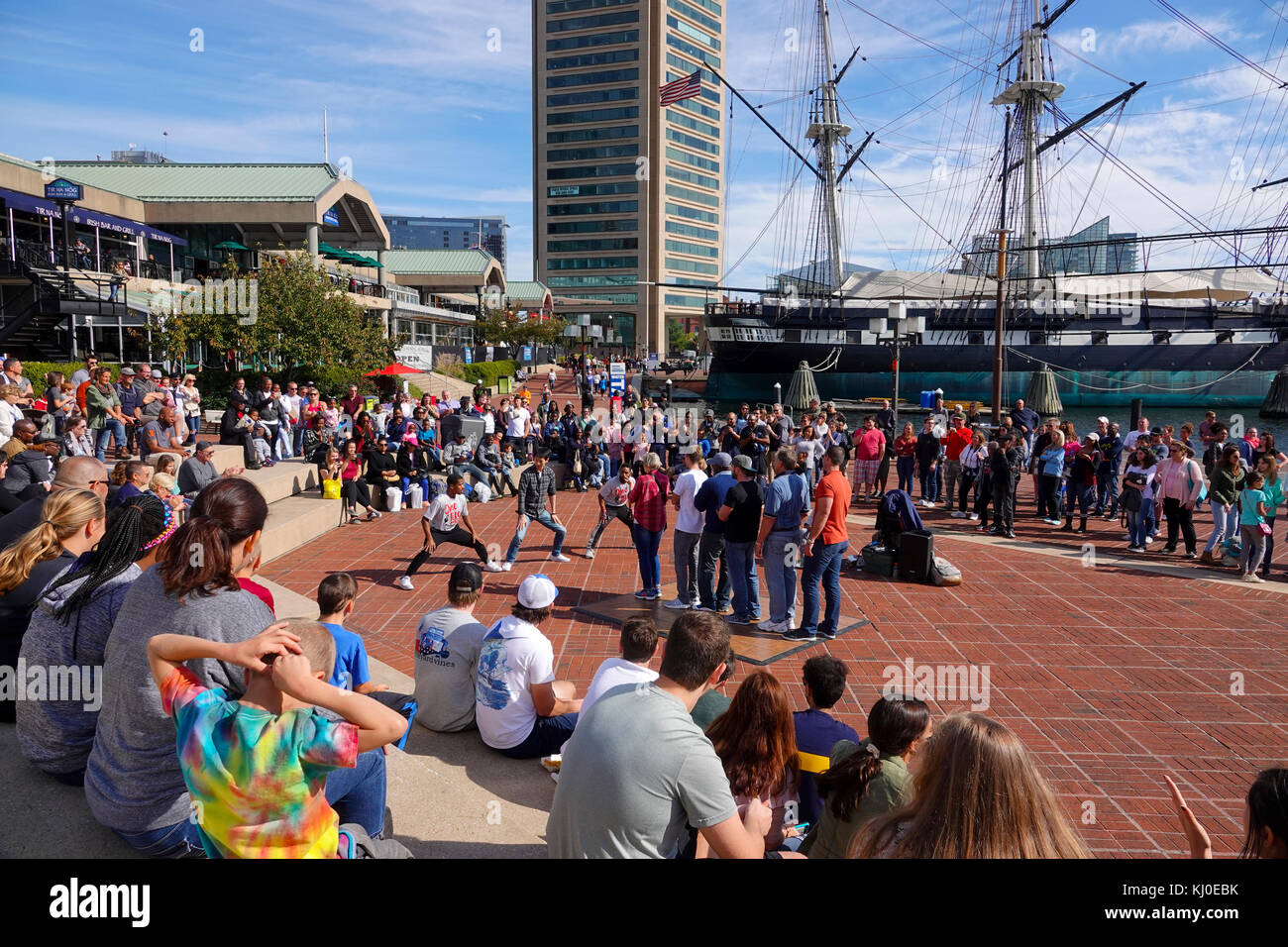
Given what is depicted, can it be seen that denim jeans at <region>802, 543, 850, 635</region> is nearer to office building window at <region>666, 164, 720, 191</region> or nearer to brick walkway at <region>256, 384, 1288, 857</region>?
brick walkway at <region>256, 384, 1288, 857</region>

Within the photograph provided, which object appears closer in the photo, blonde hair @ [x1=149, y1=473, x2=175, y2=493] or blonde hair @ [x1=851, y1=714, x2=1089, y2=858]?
Answer: blonde hair @ [x1=851, y1=714, x2=1089, y2=858]

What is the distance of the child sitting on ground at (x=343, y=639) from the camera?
420 centimetres

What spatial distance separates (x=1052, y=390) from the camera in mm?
39312

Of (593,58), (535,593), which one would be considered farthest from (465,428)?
(593,58)

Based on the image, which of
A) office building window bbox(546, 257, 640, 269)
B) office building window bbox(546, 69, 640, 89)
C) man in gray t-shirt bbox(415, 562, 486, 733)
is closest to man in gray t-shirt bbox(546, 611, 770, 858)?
man in gray t-shirt bbox(415, 562, 486, 733)

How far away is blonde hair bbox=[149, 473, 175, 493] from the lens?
707 cm

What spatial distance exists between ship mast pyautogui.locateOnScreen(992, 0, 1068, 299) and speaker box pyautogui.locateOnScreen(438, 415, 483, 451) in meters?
38.8

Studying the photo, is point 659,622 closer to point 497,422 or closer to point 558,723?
point 558,723

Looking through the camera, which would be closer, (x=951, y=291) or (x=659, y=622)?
(x=659, y=622)

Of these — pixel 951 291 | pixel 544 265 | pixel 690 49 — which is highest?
pixel 690 49

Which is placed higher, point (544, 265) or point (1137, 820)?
point (544, 265)

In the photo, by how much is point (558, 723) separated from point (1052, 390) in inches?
1616

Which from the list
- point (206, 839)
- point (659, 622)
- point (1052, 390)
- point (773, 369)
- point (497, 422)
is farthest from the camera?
point (773, 369)

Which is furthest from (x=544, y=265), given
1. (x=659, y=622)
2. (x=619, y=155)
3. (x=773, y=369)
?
(x=659, y=622)
